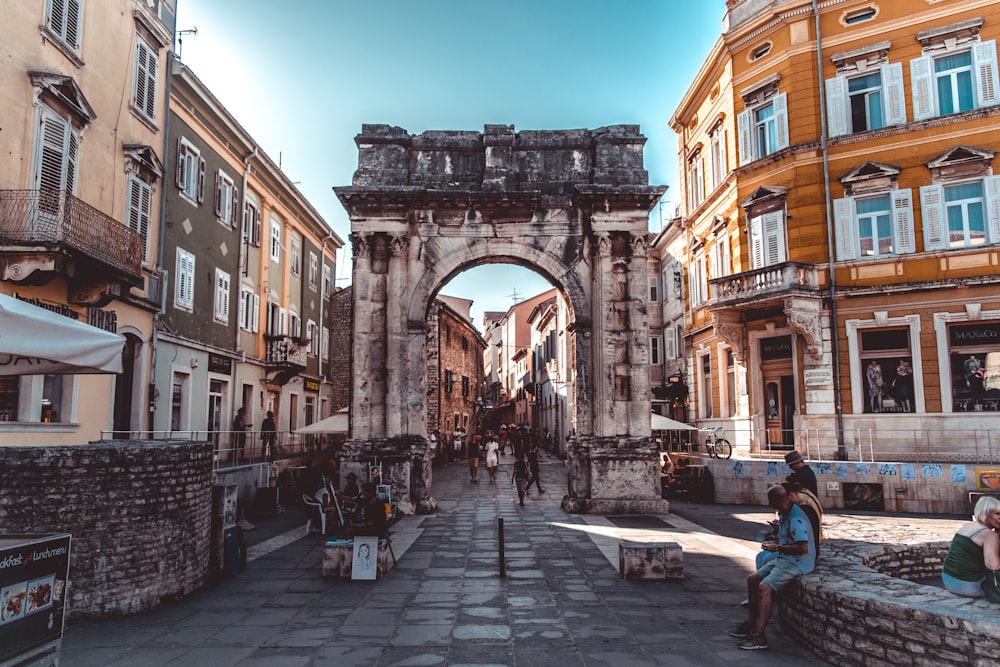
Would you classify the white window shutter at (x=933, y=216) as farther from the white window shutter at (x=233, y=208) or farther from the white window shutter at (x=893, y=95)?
the white window shutter at (x=233, y=208)

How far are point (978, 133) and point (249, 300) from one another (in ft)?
78.1

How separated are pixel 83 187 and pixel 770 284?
1797cm

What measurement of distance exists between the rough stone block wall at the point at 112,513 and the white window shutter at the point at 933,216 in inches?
752

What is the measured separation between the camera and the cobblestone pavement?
22.4ft

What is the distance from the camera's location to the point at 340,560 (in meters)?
10.2

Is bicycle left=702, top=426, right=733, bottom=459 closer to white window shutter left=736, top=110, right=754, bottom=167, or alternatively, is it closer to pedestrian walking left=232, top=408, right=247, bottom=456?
white window shutter left=736, top=110, right=754, bottom=167

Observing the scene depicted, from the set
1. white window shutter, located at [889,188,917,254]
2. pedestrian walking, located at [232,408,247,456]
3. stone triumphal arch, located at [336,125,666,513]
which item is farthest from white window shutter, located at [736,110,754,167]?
pedestrian walking, located at [232,408,247,456]

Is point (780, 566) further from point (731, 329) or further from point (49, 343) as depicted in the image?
point (731, 329)

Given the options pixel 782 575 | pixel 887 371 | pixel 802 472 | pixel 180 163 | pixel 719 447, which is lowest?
pixel 782 575

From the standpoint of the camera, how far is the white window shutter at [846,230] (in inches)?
783

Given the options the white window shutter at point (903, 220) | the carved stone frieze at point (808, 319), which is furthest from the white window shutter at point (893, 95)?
the carved stone frieze at point (808, 319)

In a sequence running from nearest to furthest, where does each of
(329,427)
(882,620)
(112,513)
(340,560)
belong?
(882,620)
(112,513)
(340,560)
(329,427)

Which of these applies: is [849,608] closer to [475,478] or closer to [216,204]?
[475,478]

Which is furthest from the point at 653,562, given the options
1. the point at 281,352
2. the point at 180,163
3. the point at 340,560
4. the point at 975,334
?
the point at 281,352
